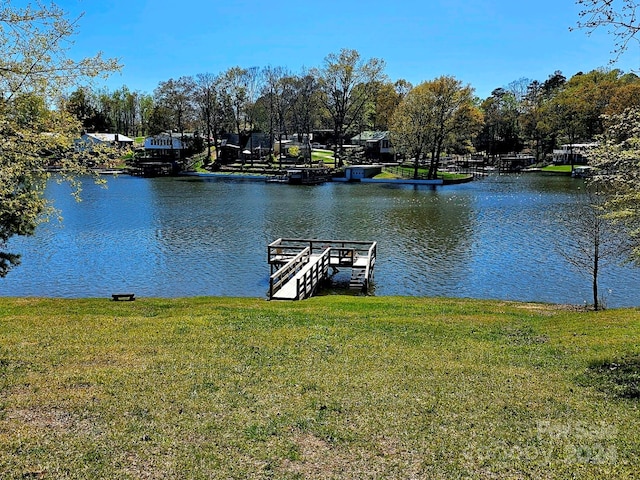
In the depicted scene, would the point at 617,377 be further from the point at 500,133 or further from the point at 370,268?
the point at 500,133

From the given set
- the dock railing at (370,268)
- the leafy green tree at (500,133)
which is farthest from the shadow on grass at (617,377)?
the leafy green tree at (500,133)

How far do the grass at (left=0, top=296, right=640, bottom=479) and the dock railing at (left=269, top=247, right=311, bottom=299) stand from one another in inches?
219

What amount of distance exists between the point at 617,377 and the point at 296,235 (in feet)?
75.8

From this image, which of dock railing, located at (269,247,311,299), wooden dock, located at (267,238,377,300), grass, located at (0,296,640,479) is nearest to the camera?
grass, located at (0,296,640,479)

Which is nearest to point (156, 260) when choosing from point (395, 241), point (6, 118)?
point (395, 241)

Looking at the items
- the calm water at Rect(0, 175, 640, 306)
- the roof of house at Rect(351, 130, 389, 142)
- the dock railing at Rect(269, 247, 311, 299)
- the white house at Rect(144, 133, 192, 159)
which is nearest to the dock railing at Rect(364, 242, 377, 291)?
the calm water at Rect(0, 175, 640, 306)

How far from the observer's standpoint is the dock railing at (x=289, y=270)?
18562mm

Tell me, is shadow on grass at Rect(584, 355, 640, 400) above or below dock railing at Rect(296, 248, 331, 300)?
above

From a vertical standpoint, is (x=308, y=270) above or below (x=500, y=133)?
below

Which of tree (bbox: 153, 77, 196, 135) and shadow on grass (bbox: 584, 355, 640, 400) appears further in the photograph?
tree (bbox: 153, 77, 196, 135)

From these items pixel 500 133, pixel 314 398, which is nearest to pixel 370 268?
pixel 314 398

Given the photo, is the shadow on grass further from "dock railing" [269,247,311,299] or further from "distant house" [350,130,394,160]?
"distant house" [350,130,394,160]

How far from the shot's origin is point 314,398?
7742mm

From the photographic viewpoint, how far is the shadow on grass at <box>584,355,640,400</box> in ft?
26.3
